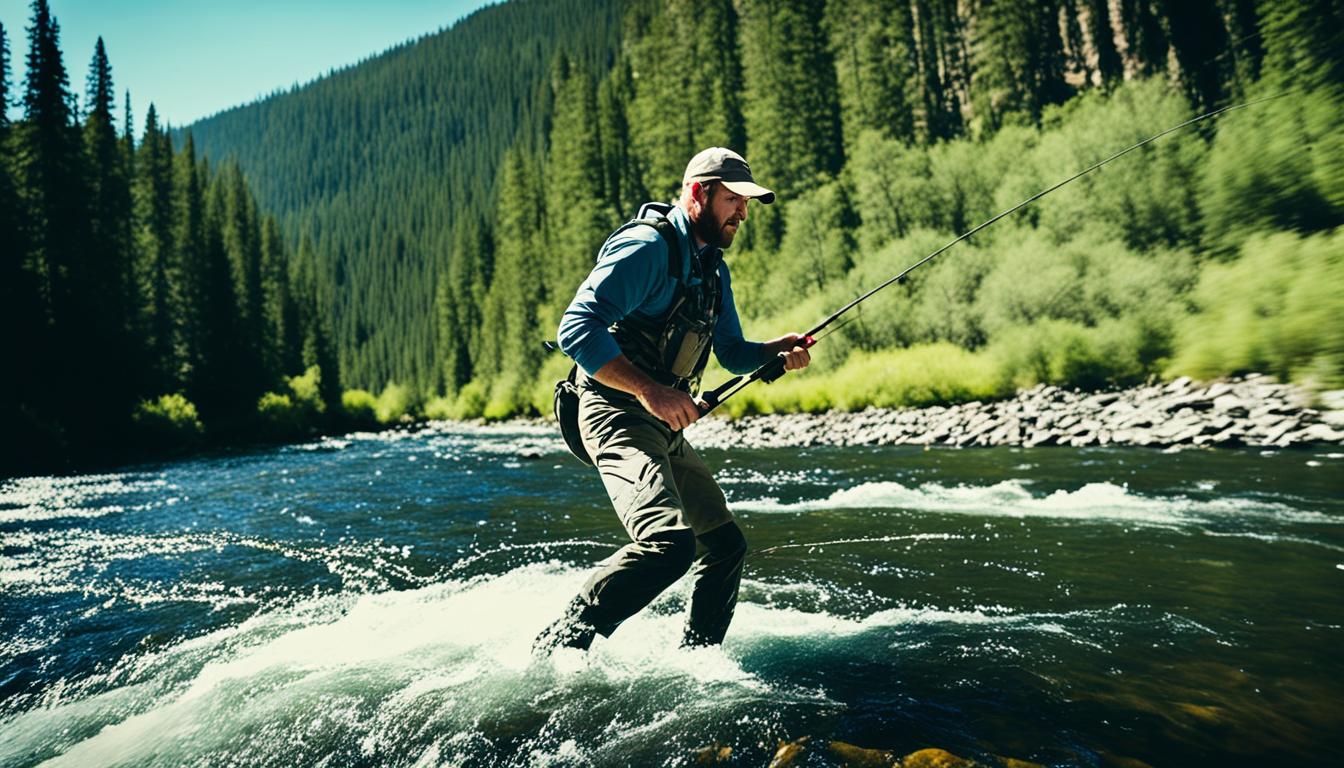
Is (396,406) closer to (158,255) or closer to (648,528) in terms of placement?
(158,255)

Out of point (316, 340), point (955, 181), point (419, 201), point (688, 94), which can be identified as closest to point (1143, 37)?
point (955, 181)

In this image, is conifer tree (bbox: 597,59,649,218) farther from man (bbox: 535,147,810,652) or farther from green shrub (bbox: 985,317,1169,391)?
man (bbox: 535,147,810,652)

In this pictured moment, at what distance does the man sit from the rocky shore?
15.1m

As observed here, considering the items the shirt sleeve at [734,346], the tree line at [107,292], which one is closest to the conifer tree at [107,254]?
the tree line at [107,292]

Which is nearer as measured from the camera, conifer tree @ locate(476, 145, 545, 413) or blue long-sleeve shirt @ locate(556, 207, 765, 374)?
blue long-sleeve shirt @ locate(556, 207, 765, 374)

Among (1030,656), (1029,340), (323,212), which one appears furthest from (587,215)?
(323,212)

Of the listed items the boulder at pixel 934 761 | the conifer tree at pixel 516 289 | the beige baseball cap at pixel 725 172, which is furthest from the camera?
the conifer tree at pixel 516 289

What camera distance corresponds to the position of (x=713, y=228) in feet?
12.0

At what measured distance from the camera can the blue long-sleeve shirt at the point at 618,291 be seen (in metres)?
3.27

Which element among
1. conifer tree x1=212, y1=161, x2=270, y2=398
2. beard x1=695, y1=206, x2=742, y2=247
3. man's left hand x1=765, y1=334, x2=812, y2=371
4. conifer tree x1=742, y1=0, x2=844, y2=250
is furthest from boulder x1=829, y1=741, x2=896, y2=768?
conifer tree x1=212, y1=161, x2=270, y2=398

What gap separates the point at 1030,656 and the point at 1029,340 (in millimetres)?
23178

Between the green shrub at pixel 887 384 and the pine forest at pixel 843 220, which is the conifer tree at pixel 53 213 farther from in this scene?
the green shrub at pixel 887 384

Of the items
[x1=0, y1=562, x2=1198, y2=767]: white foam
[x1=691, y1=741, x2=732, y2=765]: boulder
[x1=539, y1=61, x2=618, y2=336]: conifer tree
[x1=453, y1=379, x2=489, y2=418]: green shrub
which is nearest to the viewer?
[x1=691, y1=741, x2=732, y2=765]: boulder

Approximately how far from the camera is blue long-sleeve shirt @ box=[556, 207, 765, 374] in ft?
10.7
